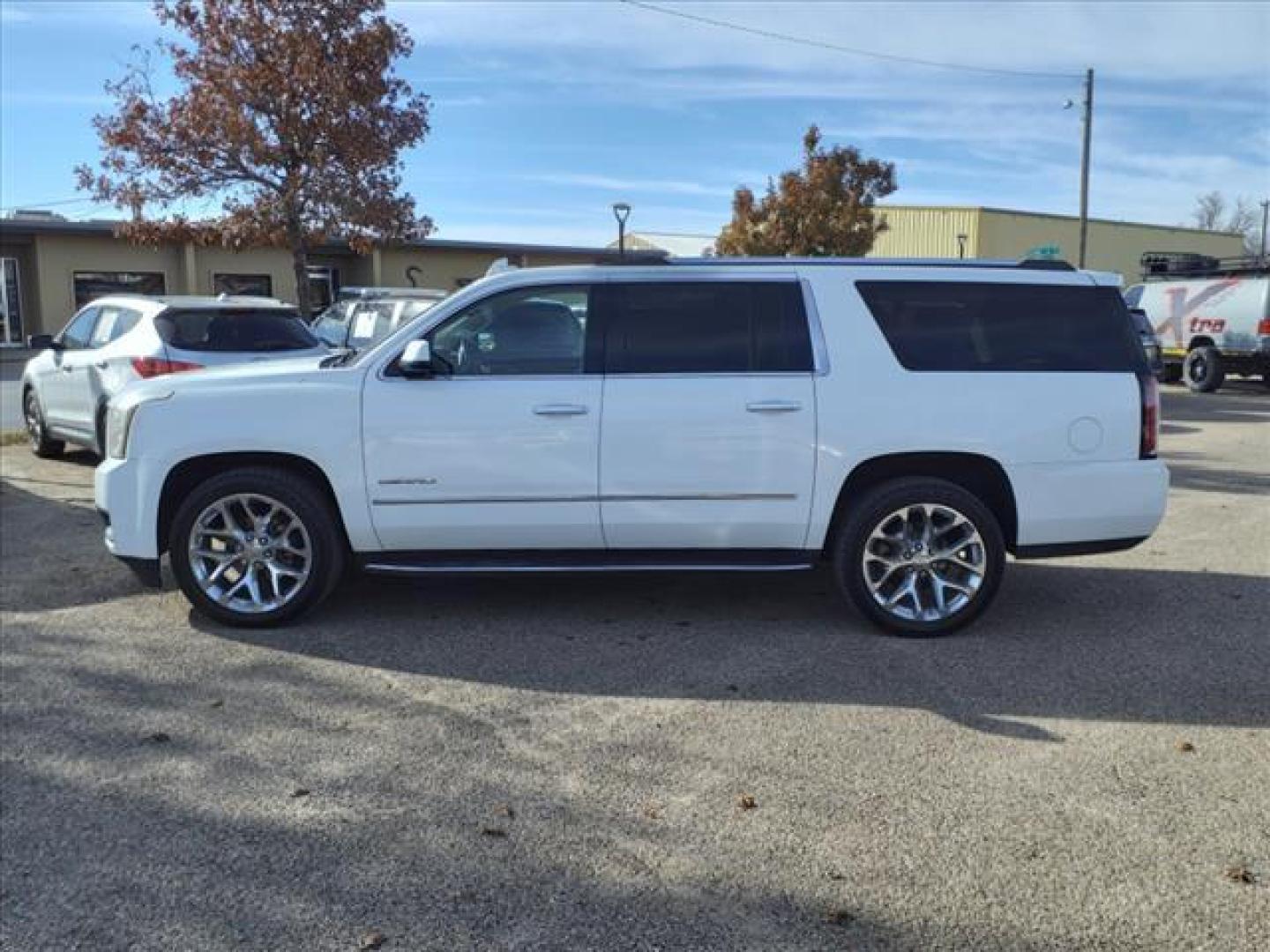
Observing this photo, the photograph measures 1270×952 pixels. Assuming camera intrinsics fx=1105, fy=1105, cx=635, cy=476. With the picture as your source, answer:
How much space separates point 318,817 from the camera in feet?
11.9

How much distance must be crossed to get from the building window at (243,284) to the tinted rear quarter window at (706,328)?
99.5ft

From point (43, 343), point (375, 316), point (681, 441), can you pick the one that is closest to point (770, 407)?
point (681, 441)

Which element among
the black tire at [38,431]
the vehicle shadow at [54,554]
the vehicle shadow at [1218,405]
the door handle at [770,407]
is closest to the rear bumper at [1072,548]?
the door handle at [770,407]

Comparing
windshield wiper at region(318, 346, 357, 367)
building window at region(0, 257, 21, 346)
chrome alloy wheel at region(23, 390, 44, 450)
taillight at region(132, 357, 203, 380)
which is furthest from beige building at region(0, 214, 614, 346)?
windshield wiper at region(318, 346, 357, 367)

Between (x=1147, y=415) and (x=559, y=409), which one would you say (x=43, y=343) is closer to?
(x=559, y=409)

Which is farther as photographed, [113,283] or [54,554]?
[113,283]

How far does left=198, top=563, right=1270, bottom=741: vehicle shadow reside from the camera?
4.75 m

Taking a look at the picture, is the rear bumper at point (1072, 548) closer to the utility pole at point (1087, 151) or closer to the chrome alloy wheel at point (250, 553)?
the chrome alloy wheel at point (250, 553)

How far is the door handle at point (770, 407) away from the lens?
212 inches

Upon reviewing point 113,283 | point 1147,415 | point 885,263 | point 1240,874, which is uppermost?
point 113,283

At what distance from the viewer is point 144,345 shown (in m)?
9.56

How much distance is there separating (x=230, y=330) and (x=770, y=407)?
619 cm

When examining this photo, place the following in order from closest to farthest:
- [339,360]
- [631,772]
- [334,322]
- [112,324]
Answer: [631,772] < [339,360] < [112,324] < [334,322]

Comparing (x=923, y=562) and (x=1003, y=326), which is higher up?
(x=1003, y=326)
